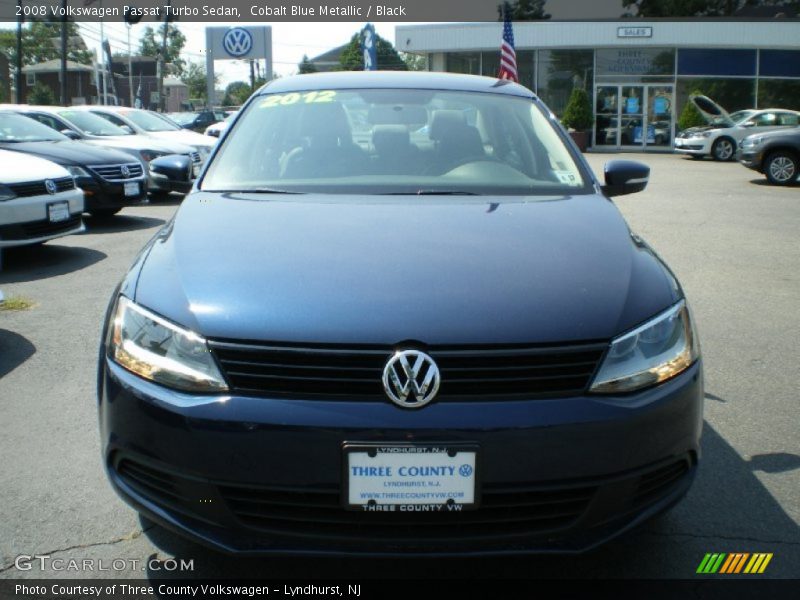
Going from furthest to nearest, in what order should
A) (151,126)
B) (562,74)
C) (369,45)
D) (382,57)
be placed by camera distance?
(382,57) → (562,74) → (369,45) → (151,126)

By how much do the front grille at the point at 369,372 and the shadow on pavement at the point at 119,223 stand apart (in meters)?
9.14

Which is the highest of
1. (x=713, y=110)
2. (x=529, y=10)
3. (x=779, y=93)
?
(x=529, y=10)

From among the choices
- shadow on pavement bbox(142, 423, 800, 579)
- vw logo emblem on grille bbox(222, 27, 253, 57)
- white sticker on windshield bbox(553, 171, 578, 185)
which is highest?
vw logo emblem on grille bbox(222, 27, 253, 57)

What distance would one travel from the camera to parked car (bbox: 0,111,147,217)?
11023 mm

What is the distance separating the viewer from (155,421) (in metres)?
2.45

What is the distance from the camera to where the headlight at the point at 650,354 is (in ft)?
8.14

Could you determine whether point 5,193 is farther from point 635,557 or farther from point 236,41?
point 236,41

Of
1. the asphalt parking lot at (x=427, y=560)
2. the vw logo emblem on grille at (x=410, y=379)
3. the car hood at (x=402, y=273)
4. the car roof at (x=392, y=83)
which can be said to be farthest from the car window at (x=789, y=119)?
the vw logo emblem on grille at (x=410, y=379)

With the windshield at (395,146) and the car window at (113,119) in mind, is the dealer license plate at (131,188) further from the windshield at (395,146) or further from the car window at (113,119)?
the windshield at (395,146)

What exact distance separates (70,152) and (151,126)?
17.9ft

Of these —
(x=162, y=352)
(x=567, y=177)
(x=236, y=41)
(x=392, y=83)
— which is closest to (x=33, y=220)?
(x=392, y=83)

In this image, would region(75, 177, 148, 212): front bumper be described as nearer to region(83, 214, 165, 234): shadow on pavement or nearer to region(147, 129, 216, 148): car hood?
region(83, 214, 165, 234): shadow on pavement

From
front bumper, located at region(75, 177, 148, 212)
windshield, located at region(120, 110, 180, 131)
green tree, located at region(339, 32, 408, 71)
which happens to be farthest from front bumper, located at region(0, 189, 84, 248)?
green tree, located at region(339, 32, 408, 71)

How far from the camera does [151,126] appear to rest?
16.6 meters
